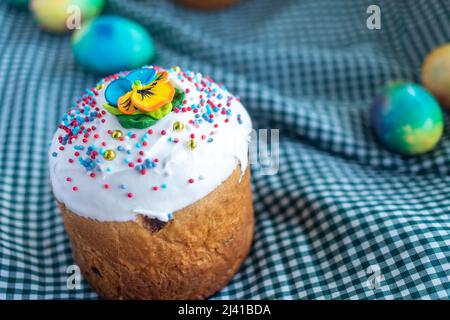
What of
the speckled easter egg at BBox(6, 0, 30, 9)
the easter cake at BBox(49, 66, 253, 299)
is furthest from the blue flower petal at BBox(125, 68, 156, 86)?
the speckled easter egg at BBox(6, 0, 30, 9)

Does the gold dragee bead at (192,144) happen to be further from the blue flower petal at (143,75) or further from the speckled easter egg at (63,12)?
the speckled easter egg at (63,12)

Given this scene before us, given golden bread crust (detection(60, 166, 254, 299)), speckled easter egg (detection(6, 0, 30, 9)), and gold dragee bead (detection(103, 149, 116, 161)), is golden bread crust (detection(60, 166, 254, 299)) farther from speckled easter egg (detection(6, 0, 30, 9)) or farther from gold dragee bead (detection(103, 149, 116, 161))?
speckled easter egg (detection(6, 0, 30, 9))

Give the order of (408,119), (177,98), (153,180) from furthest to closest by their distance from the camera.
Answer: (408,119)
(177,98)
(153,180)

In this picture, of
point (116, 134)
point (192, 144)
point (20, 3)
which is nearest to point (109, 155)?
point (116, 134)

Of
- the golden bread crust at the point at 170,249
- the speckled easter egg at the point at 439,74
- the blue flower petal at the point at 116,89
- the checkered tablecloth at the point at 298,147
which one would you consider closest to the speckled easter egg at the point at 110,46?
the checkered tablecloth at the point at 298,147

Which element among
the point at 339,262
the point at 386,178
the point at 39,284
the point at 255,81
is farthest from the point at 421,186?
the point at 39,284

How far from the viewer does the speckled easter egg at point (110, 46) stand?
1.67 metres

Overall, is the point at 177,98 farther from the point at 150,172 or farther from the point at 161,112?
the point at 150,172

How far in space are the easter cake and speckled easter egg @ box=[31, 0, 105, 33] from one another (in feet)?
2.55

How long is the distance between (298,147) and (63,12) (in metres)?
1.00

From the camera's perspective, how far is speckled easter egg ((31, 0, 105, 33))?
1847 mm

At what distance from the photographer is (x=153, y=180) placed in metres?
1.01

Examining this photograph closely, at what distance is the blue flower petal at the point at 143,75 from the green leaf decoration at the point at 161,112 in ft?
0.27

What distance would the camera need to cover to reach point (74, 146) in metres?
1.07
